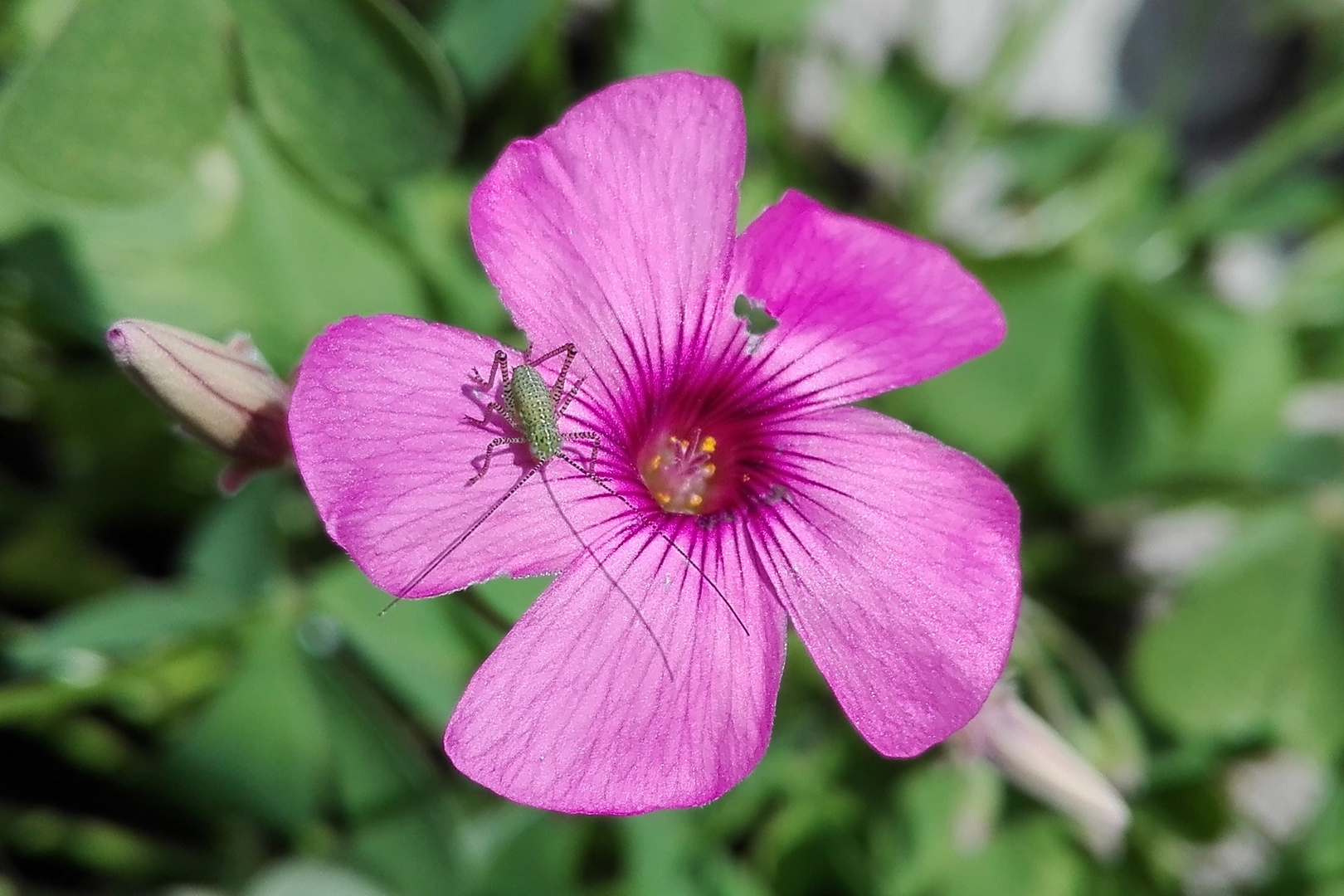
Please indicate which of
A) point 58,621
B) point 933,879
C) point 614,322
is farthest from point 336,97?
point 933,879

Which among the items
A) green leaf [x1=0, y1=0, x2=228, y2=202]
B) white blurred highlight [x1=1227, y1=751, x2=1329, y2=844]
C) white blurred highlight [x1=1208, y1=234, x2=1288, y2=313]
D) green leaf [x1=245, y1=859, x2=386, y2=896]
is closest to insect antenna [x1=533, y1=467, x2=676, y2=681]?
green leaf [x1=0, y1=0, x2=228, y2=202]

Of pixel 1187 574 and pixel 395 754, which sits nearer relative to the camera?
pixel 395 754

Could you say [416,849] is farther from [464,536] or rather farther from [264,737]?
[464,536]

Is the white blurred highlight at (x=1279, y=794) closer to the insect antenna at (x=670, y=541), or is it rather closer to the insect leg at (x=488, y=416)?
the insect antenna at (x=670, y=541)

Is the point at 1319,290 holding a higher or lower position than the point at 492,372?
lower

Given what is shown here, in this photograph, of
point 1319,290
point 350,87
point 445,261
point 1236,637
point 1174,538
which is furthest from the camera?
point 1174,538

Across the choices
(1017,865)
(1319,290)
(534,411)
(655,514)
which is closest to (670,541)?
(655,514)

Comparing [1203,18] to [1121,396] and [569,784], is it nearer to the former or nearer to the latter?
A: [1121,396]
